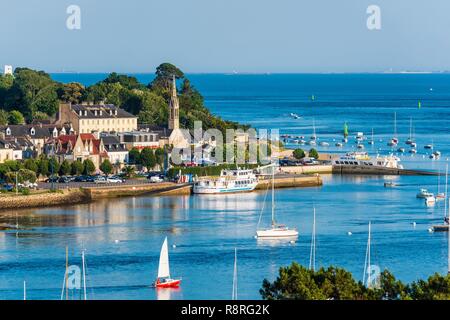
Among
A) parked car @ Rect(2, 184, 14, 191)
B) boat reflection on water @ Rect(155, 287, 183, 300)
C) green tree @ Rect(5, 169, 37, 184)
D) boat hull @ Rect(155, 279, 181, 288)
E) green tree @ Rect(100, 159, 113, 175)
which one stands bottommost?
boat reflection on water @ Rect(155, 287, 183, 300)

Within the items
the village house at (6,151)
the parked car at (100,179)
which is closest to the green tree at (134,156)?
the parked car at (100,179)

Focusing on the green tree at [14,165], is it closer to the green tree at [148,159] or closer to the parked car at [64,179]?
the parked car at [64,179]

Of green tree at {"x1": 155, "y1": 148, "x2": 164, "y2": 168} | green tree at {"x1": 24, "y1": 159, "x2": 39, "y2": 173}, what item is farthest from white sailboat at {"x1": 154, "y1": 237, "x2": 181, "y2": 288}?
green tree at {"x1": 155, "y1": 148, "x2": 164, "y2": 168}

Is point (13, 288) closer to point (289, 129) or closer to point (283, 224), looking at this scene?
point (283, 224)

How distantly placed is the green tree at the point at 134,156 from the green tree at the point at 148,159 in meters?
0.13

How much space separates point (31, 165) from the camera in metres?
36.7

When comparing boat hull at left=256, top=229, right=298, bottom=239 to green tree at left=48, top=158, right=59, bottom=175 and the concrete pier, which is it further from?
green tree at left=48, top=158, right=59, bottom=175

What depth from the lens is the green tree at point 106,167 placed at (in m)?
38.4

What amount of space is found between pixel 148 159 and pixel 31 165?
4.03 metres

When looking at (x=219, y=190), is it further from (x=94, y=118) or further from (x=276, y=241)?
(x=276, y=241)

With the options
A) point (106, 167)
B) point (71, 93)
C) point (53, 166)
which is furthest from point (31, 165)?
point (71, 93)

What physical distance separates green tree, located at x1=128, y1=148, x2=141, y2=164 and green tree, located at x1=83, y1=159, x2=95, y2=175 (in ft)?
5.18

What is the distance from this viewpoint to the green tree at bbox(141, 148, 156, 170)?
39500mm
